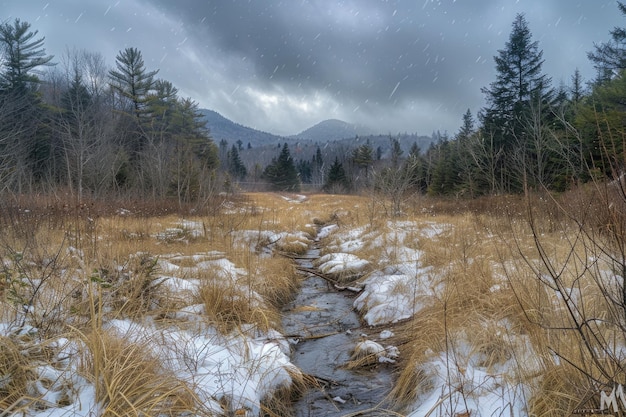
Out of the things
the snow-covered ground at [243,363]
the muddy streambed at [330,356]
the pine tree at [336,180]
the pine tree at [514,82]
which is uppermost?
the pine tree at [514,82]

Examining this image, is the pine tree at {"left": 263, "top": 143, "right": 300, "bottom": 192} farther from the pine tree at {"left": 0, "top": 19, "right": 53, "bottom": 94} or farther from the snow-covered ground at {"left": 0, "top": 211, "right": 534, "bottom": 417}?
the snow-covered ground at {"left": 0, "top": 211, "right": 534, "bottom": 417}

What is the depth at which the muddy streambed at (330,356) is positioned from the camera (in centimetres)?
277

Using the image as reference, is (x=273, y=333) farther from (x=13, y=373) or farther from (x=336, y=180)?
(x=336, y=180)

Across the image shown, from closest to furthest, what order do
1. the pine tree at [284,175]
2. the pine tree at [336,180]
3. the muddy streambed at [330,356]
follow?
the muddy streambed at [330,356] < the pine tree at [336,180] < the pine tree at [284,175]

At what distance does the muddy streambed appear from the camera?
2.77 m

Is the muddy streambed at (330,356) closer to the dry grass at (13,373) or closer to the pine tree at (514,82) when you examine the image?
the dry grass at (13,373)

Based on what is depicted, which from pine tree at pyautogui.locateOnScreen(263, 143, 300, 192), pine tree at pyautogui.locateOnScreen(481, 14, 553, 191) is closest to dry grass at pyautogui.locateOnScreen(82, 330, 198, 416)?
pine tree at pyautogui.locateOnScreen(481, 14, 553, 191)

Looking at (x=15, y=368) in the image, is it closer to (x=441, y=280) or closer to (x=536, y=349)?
(x=536, y=349)

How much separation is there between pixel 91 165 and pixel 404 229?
46.4 feet

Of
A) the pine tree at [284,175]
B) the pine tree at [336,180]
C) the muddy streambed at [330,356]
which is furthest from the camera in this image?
the pine tree at [284,175]

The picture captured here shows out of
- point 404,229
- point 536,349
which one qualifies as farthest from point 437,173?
point 536,349

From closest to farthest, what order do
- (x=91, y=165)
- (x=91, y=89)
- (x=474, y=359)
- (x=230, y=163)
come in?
(x=474, y=359) → (x=91, y=165) → (x=91, y=89) → (x=230, y=163)

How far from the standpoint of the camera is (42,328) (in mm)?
2455

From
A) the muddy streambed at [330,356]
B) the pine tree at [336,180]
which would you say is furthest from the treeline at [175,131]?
the pine tree at [336,180]
